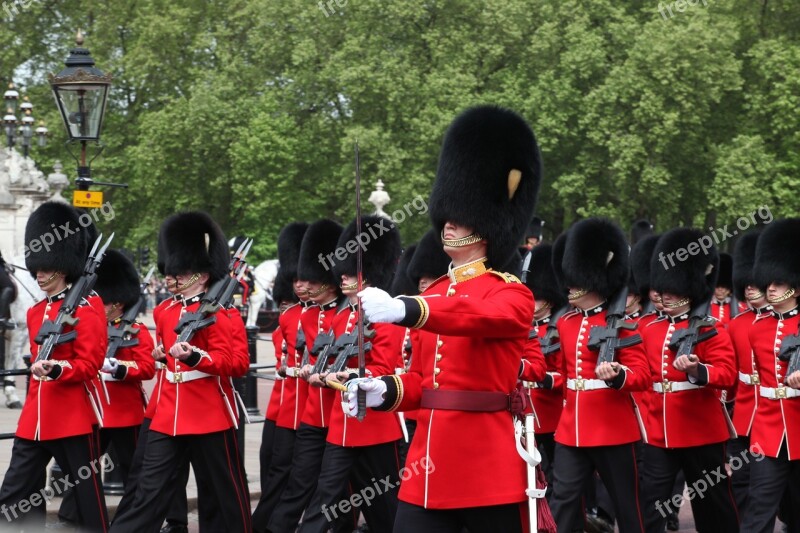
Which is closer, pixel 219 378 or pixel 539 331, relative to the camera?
pixel 219 378

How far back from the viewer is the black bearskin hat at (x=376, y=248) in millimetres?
8469

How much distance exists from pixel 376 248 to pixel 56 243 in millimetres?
1956

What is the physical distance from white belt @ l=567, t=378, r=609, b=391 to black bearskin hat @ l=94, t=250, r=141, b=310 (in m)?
2.98

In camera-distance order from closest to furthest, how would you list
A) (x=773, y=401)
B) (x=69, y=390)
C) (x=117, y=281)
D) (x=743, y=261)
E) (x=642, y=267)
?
(x=69, y=390) < (x=773, y=401) < (x=117, y=281) < (x=642, y=267) < (x=743, y=261)

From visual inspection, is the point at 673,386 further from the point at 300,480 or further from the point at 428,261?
the point at 300,480

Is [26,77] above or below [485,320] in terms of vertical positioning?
above

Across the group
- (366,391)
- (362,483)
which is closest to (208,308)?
(362,483)

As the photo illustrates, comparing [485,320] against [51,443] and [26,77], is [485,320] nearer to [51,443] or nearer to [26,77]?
[51,443]

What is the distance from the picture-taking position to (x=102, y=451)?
8.58 m

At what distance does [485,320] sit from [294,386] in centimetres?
399

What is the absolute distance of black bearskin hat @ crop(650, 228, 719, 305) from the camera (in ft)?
27.7

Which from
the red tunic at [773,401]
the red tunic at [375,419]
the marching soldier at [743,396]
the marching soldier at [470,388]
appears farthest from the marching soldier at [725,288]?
the marching soldier at [470,388]

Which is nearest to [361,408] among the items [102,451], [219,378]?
[219,378]

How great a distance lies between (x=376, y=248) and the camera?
8.60m
